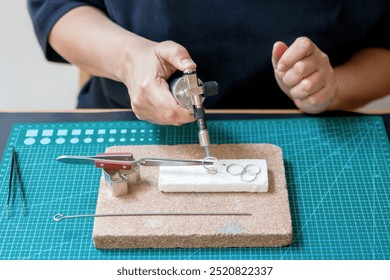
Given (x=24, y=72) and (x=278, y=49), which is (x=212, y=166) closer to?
(x=278, y=49)

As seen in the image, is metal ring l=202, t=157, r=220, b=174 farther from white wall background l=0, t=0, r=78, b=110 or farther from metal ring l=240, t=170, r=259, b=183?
white wall background l=0, t=0, r=78, b=110

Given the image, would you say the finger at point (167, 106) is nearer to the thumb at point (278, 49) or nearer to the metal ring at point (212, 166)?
the metal ring at point (212, 166)

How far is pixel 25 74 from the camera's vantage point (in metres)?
2.21

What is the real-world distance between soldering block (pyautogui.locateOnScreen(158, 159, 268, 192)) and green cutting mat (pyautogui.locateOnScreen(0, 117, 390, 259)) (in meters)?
0.08

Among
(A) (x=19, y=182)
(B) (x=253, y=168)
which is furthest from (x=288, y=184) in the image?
(A) (x=19, y=182)

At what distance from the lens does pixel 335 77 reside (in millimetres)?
1339

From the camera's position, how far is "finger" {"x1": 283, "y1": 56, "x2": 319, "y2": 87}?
1.19 m

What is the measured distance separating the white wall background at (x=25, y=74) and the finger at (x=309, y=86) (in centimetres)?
98

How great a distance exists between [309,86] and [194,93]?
26cm

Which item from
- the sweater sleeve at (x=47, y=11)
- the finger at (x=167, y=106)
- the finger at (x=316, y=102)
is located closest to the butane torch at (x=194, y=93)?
the finger at (x=167, y=106)

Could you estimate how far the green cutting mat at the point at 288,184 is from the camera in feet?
3.40

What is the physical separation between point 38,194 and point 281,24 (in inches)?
23.7
